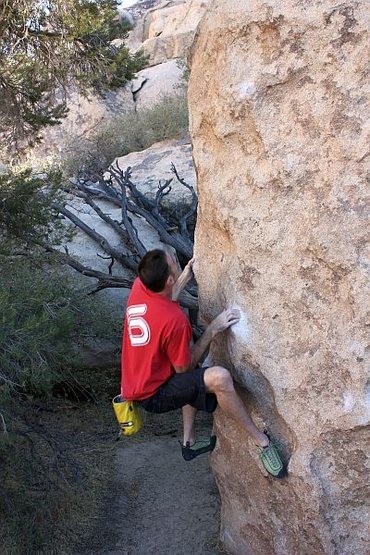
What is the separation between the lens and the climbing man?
129 inches

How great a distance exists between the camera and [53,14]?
6.43 m

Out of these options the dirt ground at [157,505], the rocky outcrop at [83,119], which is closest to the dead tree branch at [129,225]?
the dirt ground at [157,505]

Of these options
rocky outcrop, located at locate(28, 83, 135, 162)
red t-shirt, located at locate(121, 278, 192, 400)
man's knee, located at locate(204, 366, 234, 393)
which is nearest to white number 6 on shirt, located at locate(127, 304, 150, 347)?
red t-shirt, located at locate(121, 278, 192, 400)

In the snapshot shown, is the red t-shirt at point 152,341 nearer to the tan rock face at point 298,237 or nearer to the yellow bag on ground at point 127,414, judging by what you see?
the yellow bag on ground at point 127,414

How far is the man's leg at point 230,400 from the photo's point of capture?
10.7ft

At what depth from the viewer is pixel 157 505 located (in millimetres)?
4480

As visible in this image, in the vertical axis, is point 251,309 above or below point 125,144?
above

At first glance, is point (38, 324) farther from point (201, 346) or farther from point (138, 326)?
point (201, 346)

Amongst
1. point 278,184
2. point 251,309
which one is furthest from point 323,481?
point 278,184

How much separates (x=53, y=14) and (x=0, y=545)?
175 inches

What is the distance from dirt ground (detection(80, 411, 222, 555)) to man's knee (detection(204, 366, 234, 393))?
1.22 meters

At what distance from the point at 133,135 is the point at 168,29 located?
1172 cm

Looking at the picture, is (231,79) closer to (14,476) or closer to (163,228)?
(14,476)

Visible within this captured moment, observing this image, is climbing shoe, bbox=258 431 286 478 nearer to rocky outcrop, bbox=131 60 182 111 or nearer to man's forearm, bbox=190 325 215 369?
man's forearm, bbox=190 325 215 369
